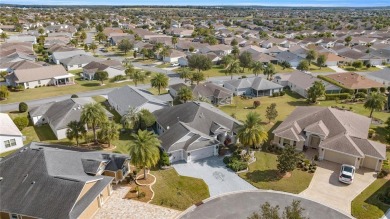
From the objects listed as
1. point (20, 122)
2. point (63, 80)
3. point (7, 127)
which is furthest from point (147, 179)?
point (63, 80)

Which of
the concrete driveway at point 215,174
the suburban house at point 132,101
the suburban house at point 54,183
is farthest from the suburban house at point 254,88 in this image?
the suburban house at point 54,183

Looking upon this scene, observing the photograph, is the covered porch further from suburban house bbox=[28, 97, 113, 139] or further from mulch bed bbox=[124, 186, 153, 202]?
mulch bed bbox=[124, 186, 153, 202]

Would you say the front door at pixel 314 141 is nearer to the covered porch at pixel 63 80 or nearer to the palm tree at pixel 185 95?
the palm tree at pixel 185 95

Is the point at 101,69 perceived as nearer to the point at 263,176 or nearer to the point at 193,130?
the point at 193,130

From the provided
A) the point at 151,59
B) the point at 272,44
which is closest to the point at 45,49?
the point at 151,59

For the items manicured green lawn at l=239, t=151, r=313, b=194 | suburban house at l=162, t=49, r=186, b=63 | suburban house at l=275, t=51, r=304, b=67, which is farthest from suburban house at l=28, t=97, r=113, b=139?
suburban house at l=275, t=51, r=304, b=67

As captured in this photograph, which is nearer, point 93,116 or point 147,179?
point 147,179
